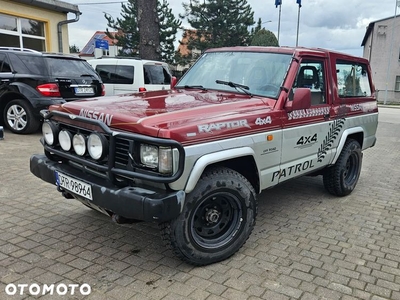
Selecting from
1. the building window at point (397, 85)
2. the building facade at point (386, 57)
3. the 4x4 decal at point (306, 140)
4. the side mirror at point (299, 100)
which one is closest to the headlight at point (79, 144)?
the side mirror at point (299, 100)

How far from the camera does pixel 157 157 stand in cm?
280

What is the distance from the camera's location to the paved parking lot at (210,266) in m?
2.87

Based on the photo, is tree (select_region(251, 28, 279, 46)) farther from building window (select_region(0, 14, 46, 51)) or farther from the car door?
the car door

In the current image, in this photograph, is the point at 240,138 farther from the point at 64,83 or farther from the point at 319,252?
Result: the point at 64,83

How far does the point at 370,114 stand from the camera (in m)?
5.57

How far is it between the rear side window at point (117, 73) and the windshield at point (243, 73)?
22.3 ft

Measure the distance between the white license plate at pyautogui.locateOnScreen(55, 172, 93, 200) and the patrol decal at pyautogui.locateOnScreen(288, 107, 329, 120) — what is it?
6.96ft

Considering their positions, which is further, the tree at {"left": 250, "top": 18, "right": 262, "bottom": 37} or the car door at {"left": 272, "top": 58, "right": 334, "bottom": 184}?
the tree at {"left": 250, "top": 18, "right": 262, "bottom": 37}

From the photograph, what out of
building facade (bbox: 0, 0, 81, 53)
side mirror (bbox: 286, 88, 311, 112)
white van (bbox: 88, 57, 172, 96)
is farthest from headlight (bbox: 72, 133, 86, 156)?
building facade (bbox: 0, 0, 81, 53)

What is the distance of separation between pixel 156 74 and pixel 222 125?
8.71 meters

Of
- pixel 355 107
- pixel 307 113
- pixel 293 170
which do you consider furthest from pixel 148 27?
pixel 293 170

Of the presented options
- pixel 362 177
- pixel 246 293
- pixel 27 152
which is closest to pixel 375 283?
pixel 246 293

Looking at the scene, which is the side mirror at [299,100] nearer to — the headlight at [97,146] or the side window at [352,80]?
the side window at [352,80]

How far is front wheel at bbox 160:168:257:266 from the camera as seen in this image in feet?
9.80
